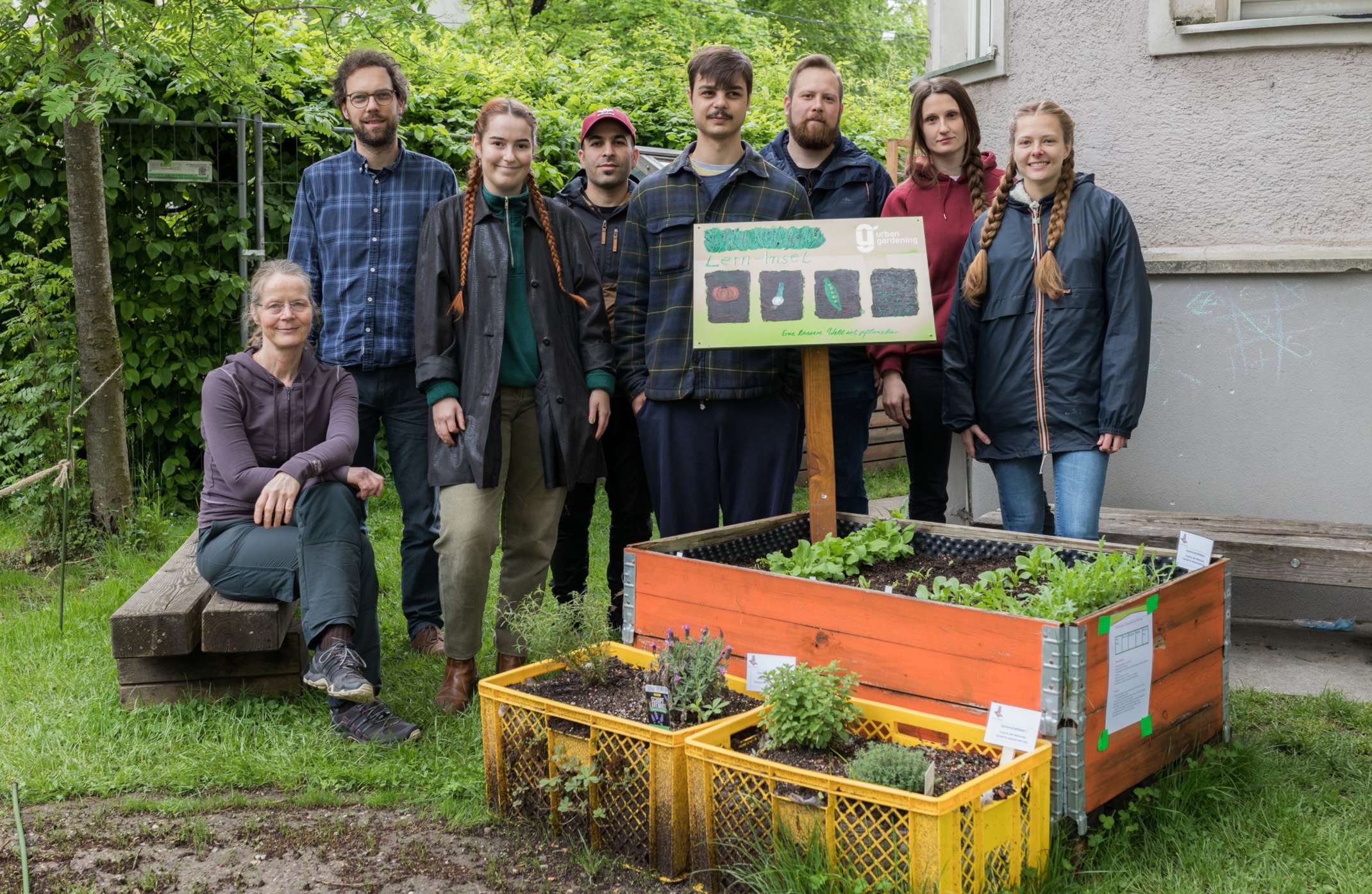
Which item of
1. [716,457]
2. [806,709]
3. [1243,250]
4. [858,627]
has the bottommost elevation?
[806,709]

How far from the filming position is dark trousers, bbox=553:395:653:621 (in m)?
4.99

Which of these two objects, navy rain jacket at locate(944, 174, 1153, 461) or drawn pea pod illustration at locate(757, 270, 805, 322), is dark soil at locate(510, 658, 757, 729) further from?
navy rain jacket at locate(944, 174, 1153, 461)

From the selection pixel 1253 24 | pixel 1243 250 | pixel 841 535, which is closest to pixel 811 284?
pixel 841 535

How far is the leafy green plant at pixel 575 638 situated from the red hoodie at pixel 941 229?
A: 167 centimetres

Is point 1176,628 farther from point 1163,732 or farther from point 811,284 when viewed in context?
point 811,284

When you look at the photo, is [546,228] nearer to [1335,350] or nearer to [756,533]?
[756,533]

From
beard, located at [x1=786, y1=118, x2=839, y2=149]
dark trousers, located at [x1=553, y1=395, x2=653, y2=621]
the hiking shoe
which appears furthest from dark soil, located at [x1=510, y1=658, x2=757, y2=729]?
beard, located at [x1=786, y1=118, x2=839, y2=149]

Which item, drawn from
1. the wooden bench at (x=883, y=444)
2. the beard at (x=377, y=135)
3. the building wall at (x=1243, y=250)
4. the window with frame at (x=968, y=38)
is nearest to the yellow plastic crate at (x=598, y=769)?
the beard at (x=377, y=135)

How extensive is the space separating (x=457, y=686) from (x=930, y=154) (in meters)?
2.63

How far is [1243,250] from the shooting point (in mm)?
5348

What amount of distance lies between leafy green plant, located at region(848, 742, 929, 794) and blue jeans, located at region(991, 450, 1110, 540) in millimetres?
1510

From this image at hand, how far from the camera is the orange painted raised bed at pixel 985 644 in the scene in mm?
3070

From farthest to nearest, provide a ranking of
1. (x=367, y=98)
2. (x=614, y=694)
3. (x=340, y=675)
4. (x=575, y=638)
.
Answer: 1. (x=367, y=98)
2. (x=340, y=675)
3. (x=575, y=638)
4. (x=614, y=694)

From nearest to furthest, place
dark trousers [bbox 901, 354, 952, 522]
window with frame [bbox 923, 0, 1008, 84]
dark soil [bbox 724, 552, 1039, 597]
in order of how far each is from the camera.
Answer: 1. dark soil [bbox 724, 552, 1039, 597]
2. dark trousers [bbox 901, 354, 952, 522]
3. window with frame [bbox 923, 0, 1008, 84]
